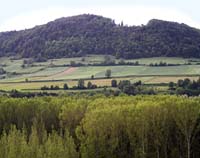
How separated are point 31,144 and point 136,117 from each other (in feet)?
48.6

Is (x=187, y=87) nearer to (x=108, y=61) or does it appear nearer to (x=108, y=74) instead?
(x=108, y=74)

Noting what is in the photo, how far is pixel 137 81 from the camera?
137m

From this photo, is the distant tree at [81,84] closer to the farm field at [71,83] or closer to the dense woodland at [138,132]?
the farm field at [71,83]

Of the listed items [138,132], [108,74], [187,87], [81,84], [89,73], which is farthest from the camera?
[89,73]

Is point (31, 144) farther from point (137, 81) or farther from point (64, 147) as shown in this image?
point (137, 81)

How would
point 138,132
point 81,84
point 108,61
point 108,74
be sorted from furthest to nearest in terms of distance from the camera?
point 108,61, point 108,74, point 81,84, point 138,132

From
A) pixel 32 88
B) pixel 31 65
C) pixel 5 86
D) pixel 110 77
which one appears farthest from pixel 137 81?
pixel 31 65

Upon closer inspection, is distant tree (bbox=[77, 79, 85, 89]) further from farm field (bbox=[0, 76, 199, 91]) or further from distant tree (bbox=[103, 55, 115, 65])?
distant tree (bbox=[103, 55, 115, 65])

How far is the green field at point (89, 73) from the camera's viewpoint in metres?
140

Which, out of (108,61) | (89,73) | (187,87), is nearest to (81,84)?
(89,73)

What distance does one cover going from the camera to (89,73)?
159500 millimetres

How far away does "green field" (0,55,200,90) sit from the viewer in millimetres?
140500

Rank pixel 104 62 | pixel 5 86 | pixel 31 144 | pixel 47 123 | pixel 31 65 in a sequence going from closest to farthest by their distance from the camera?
1. pixel 31 144
2. pixel 47 123
3. pixel 5 86
4. pixel 104 62
5. pixel 31 65

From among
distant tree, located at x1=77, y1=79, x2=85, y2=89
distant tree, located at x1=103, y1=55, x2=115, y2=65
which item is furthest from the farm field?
distant tree, located at x1=103, y1=55, x2=115, y2=65
